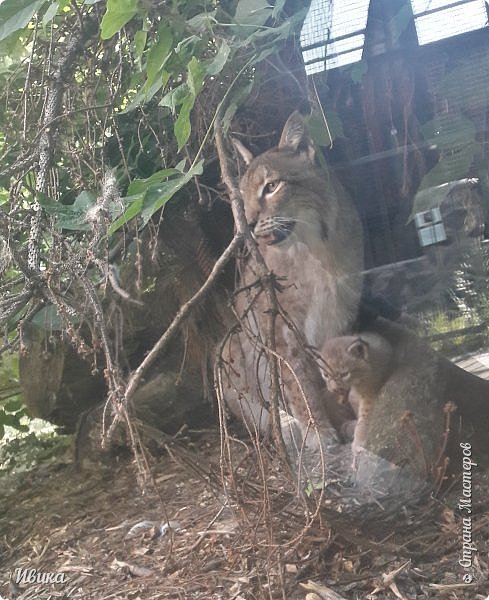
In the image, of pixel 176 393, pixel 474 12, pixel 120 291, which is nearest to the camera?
pixel 474 12

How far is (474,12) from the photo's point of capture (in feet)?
3.15

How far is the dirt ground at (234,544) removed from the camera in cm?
100

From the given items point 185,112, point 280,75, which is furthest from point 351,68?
point 185,112

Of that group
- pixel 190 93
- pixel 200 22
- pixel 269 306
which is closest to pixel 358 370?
pixel 269 306

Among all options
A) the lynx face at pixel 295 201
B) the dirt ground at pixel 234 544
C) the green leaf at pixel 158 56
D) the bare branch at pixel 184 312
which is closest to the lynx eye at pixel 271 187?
the lynx face at pixel 295 201

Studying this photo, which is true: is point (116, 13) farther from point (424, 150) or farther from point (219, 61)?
point (424, 150)

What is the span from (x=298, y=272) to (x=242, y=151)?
10.2 inches

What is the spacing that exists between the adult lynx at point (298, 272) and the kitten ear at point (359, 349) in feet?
0.08

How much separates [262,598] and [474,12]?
0.96 m

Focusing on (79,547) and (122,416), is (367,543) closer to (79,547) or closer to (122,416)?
(122,416)

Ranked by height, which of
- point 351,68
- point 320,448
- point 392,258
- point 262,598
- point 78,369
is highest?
point 351,68

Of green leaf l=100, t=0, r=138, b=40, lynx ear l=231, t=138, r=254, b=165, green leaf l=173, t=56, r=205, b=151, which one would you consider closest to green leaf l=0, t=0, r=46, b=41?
green leaf l=100, t=0, r=138, b=40

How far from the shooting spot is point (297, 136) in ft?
3.68

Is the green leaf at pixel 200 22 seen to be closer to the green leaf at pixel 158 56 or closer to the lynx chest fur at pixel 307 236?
the green leaf at pixel 158 56
